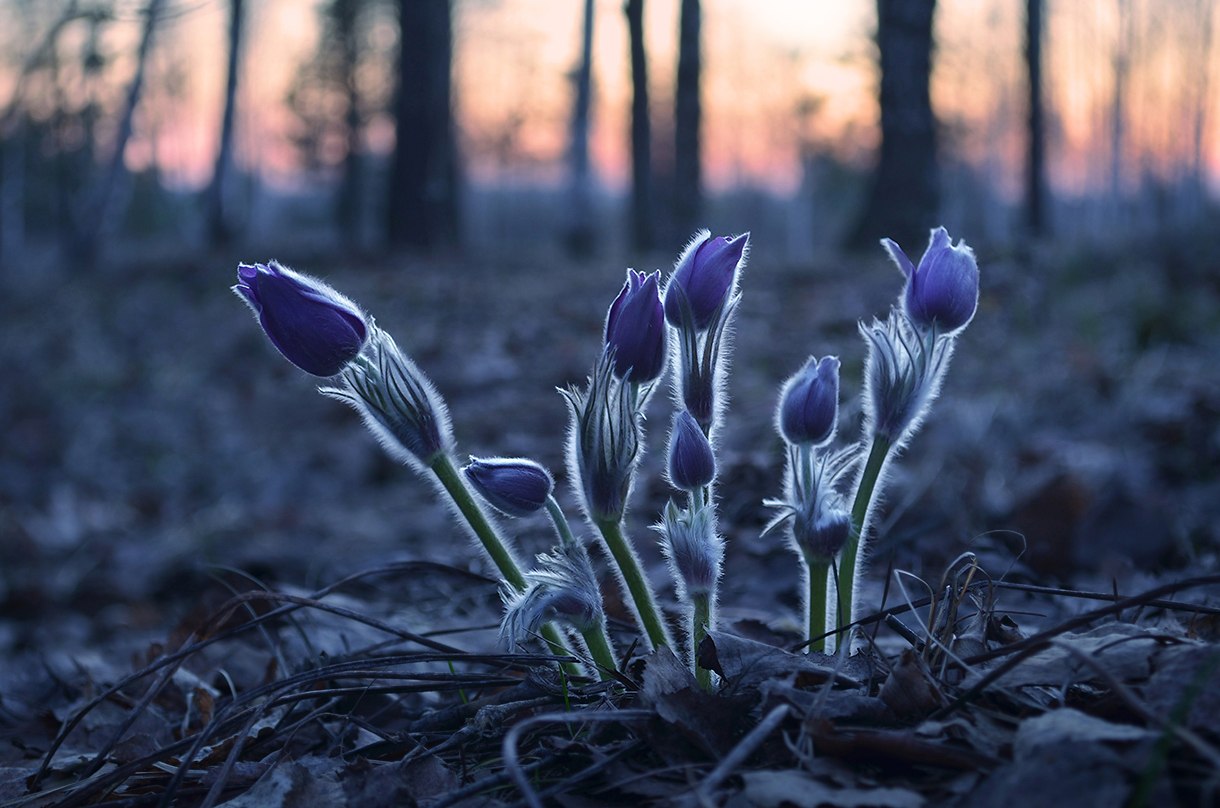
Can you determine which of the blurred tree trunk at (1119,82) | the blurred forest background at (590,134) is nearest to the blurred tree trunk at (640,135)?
the blurred forest background at (590,134)

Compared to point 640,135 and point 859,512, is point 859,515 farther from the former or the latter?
point 640,135

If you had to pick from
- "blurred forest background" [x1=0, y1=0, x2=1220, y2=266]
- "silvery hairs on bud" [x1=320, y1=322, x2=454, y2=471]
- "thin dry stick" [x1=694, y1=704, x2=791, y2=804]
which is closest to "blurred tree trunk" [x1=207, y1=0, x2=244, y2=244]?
"blurred forest background" [x1=0, y1=0, x2=1220, y2=266]

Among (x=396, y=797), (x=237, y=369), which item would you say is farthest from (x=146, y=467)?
(x=396, y=797)

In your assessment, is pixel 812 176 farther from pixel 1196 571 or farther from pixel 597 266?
pixel 1196 571

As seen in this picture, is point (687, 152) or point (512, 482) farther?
point (687, 152)

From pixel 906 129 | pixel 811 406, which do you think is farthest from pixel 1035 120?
pixel 811 406

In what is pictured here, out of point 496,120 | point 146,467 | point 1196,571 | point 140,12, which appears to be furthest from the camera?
point 496,120
